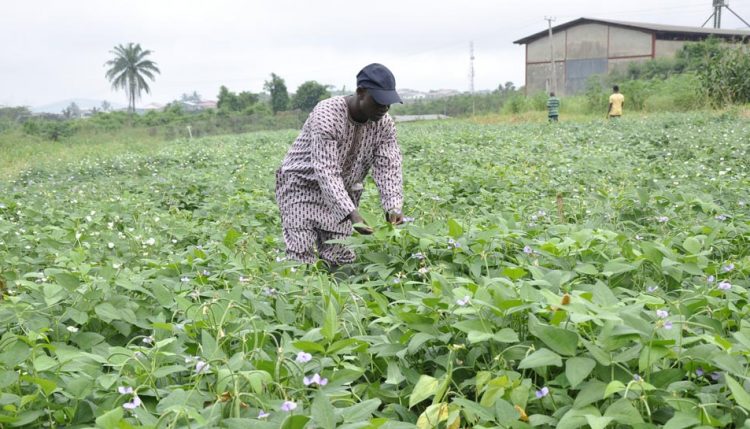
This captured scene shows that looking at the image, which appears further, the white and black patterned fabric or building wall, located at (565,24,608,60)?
building wall, located at (565,24,608,60)

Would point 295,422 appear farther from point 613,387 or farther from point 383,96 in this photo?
point 383,96

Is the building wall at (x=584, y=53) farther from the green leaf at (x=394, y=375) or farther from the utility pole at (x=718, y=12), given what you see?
the green leaf at (x=394, y=375)

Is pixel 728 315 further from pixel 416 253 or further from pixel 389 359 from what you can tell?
pixel 416 253

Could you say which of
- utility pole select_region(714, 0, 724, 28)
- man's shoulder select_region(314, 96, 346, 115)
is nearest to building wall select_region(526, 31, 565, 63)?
utility pole select_region(714, 0, 724, 28)

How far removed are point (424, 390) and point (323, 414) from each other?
0.30m

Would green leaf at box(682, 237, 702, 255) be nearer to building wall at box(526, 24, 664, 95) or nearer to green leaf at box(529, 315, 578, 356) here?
green leaf at box(529, 315, 578, 356)

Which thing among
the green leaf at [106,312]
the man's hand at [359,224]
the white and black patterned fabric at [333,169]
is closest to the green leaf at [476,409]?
the green leaf at [106,312]

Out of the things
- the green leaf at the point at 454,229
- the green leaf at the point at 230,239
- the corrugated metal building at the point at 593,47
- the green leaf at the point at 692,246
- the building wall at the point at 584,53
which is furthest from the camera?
the building wall at the point at 584,53

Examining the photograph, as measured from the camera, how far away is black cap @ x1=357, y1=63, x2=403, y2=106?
3.34 metres

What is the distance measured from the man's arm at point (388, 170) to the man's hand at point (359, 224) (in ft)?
1.03

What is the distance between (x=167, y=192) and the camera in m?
7.28

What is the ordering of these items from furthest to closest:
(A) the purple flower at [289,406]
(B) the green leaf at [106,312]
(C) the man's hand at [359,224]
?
(C) the man's hand at [359,224], (B) the green leaf at [106,312], (A) the purple flower at [289,406]

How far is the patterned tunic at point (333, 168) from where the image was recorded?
3.53 meters

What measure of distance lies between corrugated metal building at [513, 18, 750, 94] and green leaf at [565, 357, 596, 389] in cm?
3276
